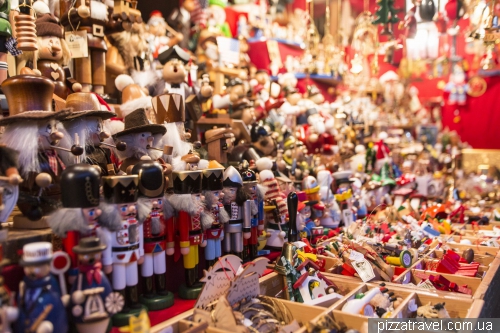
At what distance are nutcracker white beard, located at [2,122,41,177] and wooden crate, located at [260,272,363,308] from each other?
91 cm

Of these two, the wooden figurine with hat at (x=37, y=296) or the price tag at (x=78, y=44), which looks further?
the price tag at (x=78, y=44)

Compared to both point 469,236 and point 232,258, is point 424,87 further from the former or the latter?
point 232,258

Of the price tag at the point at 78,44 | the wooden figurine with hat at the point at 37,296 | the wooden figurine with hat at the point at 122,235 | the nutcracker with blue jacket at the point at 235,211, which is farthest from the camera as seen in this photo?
the price tag at the point at 78,44

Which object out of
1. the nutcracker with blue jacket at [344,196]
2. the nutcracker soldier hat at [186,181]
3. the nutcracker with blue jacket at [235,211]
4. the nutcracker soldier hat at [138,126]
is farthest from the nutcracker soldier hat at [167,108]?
the nutcracker with blue jacket at [344,196]

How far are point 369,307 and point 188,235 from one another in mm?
680

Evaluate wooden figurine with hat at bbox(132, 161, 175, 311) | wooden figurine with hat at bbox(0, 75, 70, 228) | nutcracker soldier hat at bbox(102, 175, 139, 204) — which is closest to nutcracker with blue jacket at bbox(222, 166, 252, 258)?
wooden figurine with hat at bbox(132, 161, 175, 311)

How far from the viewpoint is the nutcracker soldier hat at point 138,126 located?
5.75 ft

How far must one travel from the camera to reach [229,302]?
1459mm

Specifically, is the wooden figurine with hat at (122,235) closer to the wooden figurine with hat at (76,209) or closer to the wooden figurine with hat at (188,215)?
the wooden figurine with hat at (76,209)

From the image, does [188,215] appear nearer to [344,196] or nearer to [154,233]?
[154,233]

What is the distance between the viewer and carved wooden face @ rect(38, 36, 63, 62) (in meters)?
1.96

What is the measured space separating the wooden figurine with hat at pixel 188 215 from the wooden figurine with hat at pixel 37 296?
552mm

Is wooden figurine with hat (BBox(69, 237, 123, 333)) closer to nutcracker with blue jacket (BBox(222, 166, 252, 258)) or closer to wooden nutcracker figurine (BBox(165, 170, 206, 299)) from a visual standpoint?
wooden nutcracker figurine (BBox(165, 170, 206, 299))

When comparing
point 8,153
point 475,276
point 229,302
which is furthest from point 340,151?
point 8,153
